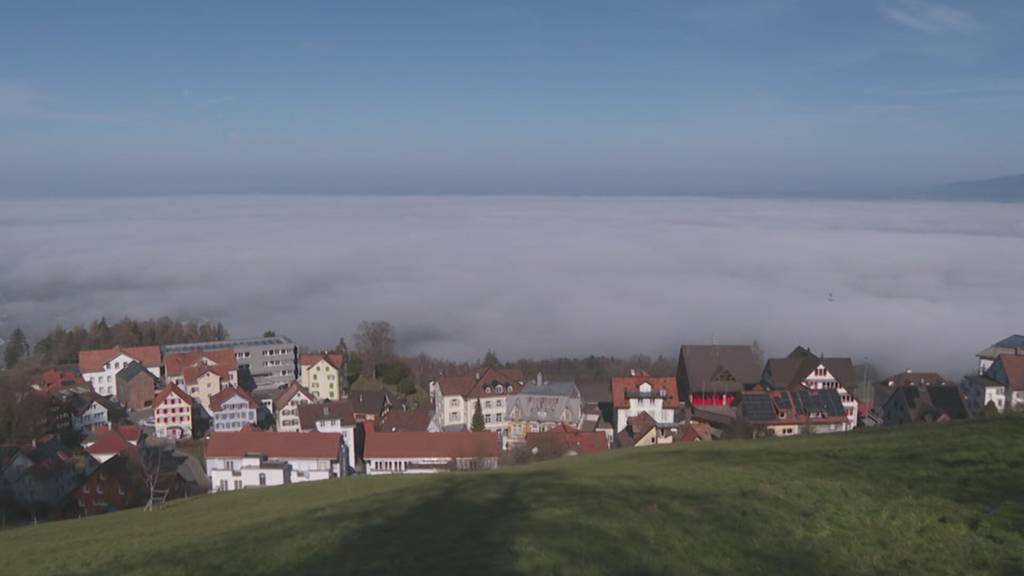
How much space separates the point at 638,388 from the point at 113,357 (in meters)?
43.7

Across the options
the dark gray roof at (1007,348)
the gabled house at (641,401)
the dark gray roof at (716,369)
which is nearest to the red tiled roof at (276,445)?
the gabled house at (641,401)

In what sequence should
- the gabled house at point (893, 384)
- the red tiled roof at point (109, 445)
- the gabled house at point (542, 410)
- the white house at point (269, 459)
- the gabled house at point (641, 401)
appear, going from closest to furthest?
the white house at point (269, 459)
the red tiled roof at point (109, 445)
the gabled house at point (641, 401)
the gabled house at point (542, 410)
the gabled house at point (893, 384)

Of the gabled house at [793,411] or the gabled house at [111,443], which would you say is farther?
the gabled house at [793,411]

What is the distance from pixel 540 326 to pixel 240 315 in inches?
1611

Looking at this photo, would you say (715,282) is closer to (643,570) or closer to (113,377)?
(113,377)

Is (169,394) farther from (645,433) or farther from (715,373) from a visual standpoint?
(715,373)

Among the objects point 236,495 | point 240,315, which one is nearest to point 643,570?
point 236,495

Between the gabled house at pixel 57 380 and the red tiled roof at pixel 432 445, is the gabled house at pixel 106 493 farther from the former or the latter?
the gabled house at pixel 57 380

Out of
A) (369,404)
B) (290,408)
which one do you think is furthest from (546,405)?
(290,408)

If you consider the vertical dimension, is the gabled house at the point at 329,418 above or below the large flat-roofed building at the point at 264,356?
below

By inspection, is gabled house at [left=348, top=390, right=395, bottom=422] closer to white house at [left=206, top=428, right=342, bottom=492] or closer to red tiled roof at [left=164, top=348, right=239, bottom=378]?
red tiled roof at [left=164, top=348, right=239, bottom=378]

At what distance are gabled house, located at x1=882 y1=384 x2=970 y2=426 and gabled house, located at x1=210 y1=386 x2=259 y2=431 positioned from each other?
40.9 metres

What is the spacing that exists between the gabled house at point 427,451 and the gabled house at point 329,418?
4.35 m

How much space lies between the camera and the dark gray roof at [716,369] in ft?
163
